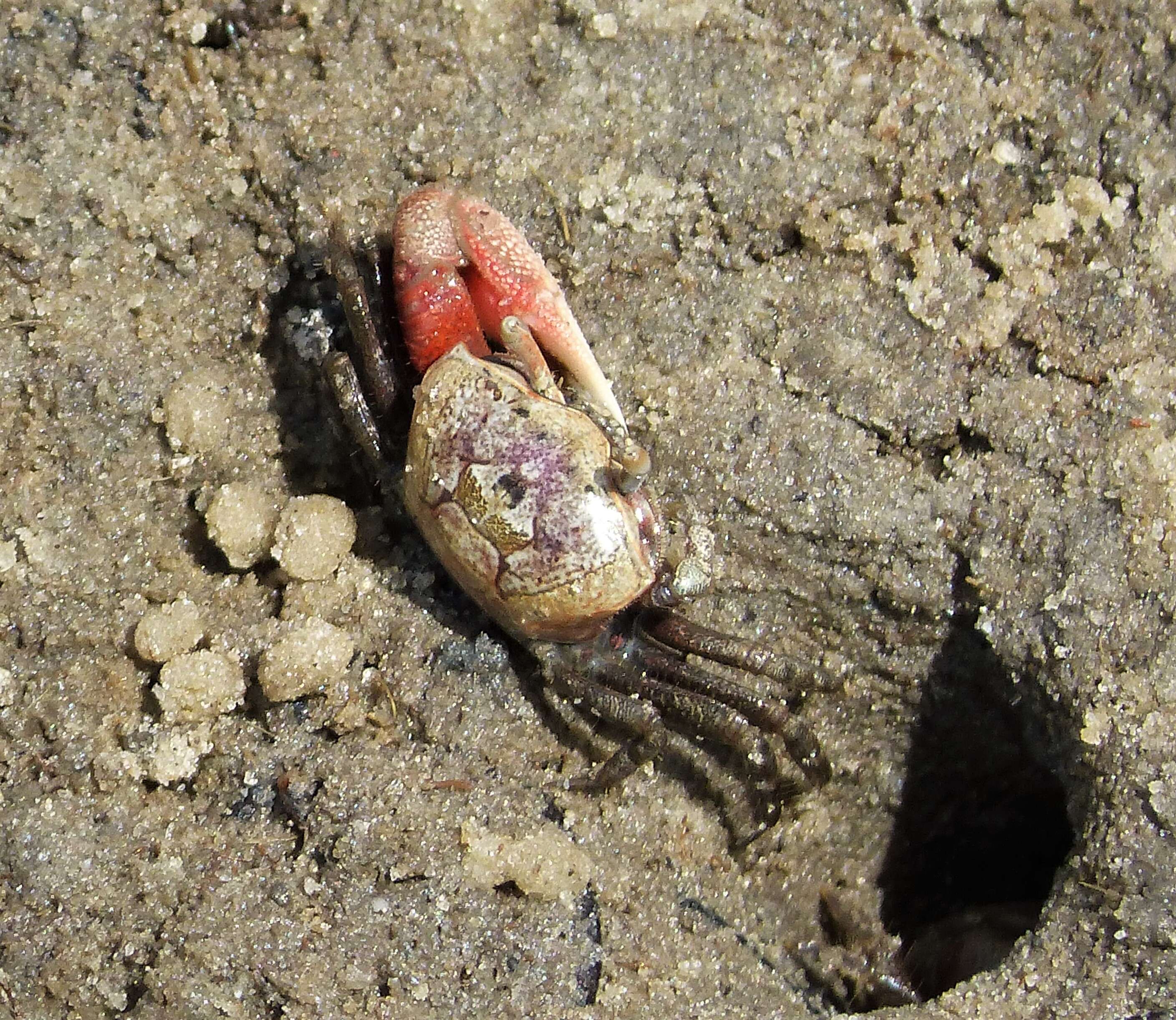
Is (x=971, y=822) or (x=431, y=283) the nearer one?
(x=431, y=283)

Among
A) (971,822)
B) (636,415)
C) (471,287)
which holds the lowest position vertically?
(971,822)

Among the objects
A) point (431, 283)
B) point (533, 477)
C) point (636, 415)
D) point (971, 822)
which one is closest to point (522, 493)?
point (533, 477)

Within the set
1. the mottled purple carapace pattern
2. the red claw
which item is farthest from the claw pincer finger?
the mottled purple carapace pattern

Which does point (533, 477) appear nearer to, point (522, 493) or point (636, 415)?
point (522, 493)

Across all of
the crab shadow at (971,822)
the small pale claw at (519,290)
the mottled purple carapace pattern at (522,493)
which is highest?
the small pale claw at (519,290)

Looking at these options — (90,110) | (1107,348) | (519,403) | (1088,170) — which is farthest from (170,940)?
(1088,170)

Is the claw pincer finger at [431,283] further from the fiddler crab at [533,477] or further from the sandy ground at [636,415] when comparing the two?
the sandy ground at [636,415]

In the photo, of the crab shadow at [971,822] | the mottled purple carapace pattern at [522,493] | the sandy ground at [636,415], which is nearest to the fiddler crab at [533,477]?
the mottled purple carapace pattern at [522,493]

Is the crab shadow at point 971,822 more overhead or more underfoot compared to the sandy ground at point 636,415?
more underfoot
